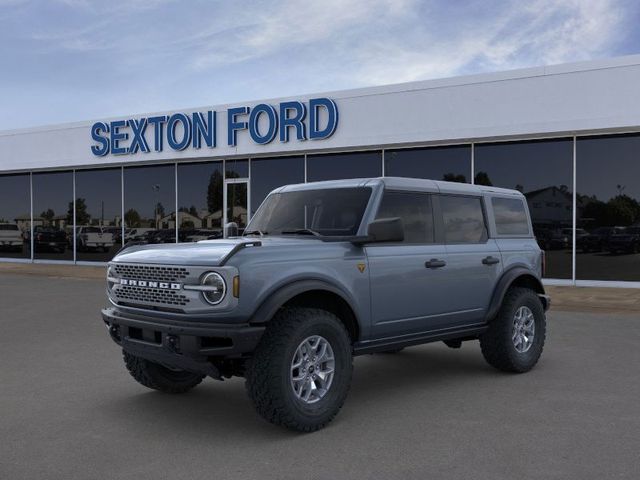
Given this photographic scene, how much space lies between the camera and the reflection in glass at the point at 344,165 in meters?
17.5

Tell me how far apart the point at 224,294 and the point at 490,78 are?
12.2 m

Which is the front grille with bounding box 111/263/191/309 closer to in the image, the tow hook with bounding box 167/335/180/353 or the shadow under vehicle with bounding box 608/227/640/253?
the tow hook with bounding box 167/335/180/353

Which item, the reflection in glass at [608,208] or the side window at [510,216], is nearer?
the side window at [510,216]

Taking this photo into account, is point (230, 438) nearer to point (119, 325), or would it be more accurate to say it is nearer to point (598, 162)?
point (119, 325)

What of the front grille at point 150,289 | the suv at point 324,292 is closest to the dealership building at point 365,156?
the suv at point 324,292

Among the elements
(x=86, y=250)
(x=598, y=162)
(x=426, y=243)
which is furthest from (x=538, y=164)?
(x=86, y=250)

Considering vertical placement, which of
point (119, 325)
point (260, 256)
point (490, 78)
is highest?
point (490, 78)

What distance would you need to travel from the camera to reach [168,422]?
16.6 feet

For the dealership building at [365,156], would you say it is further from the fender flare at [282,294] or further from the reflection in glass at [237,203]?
the fender flare at [282,294]

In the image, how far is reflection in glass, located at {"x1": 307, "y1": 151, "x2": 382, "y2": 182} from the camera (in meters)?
17.5

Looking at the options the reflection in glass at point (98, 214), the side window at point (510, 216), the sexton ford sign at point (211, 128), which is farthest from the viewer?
the reflection in glass at point (98, 214)

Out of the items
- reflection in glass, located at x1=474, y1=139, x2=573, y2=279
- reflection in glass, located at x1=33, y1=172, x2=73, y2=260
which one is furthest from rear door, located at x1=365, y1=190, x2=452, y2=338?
reflection in glass, located at x1=33, y1=172, x2=73, y2=260

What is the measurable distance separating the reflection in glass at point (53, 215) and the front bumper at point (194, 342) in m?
19.9

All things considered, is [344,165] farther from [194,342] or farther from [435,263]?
[194,342]
